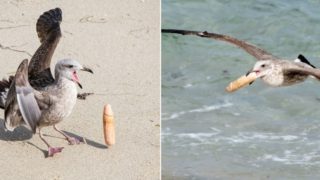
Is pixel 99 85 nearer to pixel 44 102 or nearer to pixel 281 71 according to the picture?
pixel 44 102

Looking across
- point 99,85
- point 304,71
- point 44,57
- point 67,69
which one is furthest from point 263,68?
point 99,85

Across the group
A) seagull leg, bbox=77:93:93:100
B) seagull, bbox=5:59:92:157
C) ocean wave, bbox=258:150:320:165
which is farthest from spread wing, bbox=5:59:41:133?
ocean wave, bbox=258:150:320:165

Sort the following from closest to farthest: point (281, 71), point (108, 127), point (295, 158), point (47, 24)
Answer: point (281, 71), point (108, 127), point (47, 24), point (295, 158)

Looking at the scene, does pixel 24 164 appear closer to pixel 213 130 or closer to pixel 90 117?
pixel 90 117

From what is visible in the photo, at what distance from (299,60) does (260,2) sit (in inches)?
227

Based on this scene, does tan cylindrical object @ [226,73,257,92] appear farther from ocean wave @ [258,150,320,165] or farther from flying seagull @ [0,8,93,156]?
ocean wave @ [258,150,320,165]

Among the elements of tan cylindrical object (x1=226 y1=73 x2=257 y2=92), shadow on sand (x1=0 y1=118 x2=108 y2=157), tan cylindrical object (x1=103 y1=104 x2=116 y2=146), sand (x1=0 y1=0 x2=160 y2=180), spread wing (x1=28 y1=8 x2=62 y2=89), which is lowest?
shadow on sand (x1=0 y1=118 x2=108 y2=157)

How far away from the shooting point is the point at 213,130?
7379 millimetres

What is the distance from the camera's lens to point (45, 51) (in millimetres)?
6023

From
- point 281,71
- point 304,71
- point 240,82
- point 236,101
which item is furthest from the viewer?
point 236,101

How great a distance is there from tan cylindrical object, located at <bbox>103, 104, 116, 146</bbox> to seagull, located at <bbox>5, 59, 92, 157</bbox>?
23cm

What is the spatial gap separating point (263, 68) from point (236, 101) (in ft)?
10.4

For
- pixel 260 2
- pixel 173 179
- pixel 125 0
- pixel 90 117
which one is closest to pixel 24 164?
pixel 90 117

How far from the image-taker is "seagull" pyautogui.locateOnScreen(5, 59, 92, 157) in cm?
538
